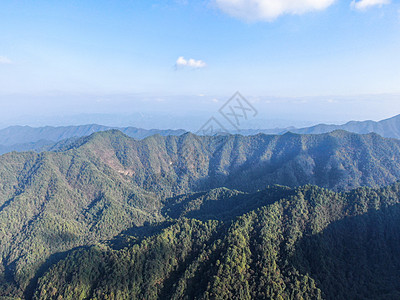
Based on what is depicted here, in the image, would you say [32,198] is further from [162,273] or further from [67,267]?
[162,273]

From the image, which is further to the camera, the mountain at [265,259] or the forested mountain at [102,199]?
the forested mountain at [102,199]

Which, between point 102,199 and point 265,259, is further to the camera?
point 102,199

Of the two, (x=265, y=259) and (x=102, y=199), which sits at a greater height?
(x=265, y=259)

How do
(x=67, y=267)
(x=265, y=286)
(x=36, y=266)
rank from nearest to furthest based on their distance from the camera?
(x=265, y=286) → (x=67, y=267) → (x=36, y=266)

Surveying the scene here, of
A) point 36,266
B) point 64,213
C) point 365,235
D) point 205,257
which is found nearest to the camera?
point 205,257

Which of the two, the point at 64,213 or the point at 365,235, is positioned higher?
the point at 365,235

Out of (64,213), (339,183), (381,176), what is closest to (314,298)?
(339,183)

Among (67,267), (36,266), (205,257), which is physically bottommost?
(36,266)

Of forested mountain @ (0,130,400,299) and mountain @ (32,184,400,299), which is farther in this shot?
forested mountain @ (0,130,400,299)
